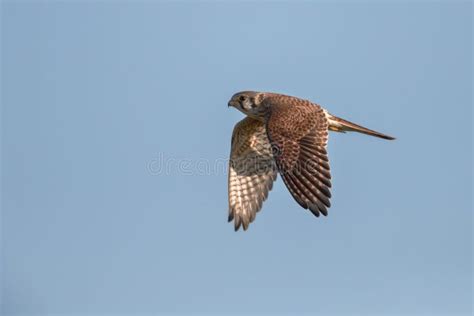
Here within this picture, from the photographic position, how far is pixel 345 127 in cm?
1211

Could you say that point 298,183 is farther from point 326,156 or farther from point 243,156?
point 243,156

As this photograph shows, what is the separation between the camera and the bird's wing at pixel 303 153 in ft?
33.5

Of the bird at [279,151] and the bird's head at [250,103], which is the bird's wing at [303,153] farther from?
the bird's head at [250,103]

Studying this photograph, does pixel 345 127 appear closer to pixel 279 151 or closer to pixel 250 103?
pixel 250 103

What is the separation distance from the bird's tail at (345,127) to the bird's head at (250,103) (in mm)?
1023

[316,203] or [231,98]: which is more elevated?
[231,98]

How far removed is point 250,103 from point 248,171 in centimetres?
118

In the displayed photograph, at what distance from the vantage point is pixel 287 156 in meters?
10.5

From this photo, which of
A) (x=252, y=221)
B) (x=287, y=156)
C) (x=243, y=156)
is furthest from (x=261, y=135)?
(x=287, y=156)

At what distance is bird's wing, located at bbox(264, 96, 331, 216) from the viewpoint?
1020 cm

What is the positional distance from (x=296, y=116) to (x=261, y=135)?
2.00 meters

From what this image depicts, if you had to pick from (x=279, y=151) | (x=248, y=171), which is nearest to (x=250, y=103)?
(x=248, y=171)

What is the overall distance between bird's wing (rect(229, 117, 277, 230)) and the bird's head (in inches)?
15.0

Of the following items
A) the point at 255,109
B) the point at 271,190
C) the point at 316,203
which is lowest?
the point at 316,203
